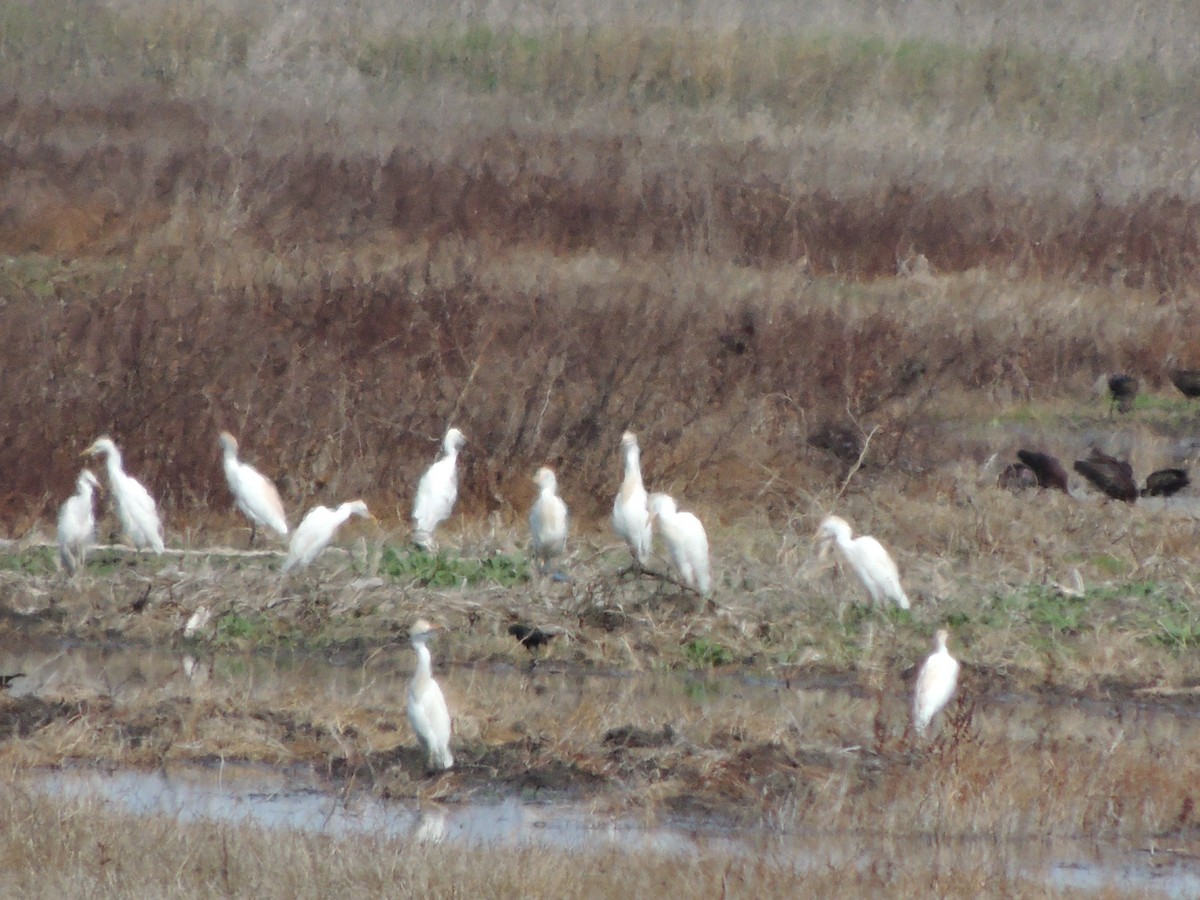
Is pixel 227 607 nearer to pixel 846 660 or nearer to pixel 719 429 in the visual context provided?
pixel 846 660

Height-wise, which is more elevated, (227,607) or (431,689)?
(431,689)

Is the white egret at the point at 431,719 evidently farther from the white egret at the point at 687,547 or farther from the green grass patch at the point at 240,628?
the white egret at the point at 687,547

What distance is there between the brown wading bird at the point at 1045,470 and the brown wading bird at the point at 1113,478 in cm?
18

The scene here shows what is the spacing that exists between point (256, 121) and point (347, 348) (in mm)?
10277

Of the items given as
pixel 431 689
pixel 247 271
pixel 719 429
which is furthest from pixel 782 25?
pixel 431 689

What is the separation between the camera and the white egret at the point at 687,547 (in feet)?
40.2

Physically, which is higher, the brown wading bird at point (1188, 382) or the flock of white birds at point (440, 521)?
the flock of white birds at point (440, 521)

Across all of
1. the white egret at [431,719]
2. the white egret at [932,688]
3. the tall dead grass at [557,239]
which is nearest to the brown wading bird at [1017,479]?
the tall dead grass at [557,239]

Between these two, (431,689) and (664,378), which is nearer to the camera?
(431,689)

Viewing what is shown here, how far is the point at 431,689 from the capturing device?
28.7ft

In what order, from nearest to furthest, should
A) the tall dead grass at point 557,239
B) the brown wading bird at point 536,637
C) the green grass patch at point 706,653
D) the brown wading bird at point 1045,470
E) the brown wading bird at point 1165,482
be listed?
the green grass patch at point 706,653
the brown wading bird at point 536,637
the tall dead grass at point 557,239
the brown wading bird at point 1045,470
the brown wading bird at point 1165,482

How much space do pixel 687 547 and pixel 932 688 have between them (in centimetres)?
319

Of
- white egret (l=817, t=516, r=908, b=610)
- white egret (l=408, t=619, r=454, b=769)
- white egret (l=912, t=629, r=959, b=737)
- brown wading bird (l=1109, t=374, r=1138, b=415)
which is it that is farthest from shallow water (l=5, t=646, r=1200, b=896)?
brown wading bird (l=1109, t=374, r=1138, b=415)

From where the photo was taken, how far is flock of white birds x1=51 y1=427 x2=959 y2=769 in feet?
39.1
